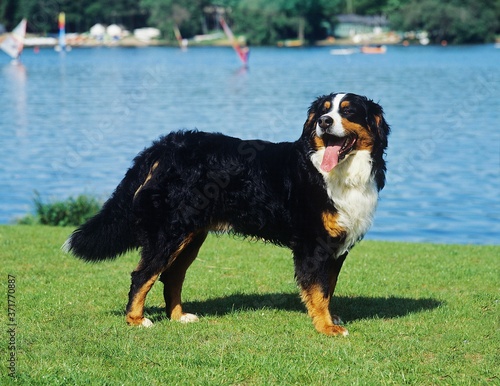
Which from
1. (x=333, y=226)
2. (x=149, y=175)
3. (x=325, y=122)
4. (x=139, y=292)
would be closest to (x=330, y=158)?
(x=325, y=122)

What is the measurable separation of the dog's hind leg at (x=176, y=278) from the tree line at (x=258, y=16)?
89751mm

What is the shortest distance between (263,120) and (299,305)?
2708cm

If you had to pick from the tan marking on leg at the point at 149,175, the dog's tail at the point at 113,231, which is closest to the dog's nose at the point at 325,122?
the tan marking on leg at the point at 149,175

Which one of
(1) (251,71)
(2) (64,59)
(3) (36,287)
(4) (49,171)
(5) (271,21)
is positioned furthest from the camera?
(5) (271,21)

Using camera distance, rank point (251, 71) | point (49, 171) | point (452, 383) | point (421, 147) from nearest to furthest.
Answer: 1. point (452, 383)
2. point (49, 171)
3. point (421, 147)
4. point (251, 71)

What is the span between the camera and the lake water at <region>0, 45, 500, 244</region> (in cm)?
2092

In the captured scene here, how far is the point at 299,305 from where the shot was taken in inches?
305

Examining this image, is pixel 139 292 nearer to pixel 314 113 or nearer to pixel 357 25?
pixel 314 113

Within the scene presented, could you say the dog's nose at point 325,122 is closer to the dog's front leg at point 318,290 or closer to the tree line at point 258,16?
the dog's front leg at point 318,290

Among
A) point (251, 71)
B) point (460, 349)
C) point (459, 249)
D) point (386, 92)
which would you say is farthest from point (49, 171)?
point (251, 71)

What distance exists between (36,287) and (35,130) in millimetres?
27537

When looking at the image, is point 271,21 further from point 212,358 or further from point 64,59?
point 212,358

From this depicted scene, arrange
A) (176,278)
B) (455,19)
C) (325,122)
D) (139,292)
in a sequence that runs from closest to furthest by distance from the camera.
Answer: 1. (325,122)
2. (139,292)
3. (176,278)
4. (455,19)

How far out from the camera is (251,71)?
6881 cm
